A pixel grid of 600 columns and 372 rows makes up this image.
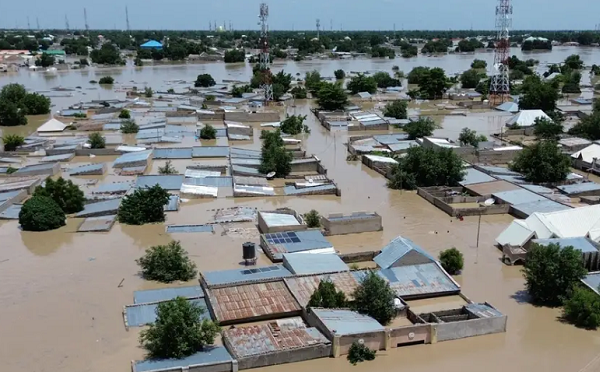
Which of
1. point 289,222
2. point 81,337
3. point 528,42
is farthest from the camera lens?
point 528,42

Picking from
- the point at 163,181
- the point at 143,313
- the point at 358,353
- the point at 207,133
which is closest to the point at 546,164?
the point at 358,353

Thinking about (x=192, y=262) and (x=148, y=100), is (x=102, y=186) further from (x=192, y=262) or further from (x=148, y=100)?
(x=148, y=100)

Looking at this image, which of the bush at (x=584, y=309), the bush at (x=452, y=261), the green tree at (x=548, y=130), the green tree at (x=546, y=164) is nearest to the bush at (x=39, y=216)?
the bush at (x=452, y=261)

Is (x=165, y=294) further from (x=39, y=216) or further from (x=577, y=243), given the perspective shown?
(x=577, y=243)

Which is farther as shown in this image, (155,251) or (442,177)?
(442,177)

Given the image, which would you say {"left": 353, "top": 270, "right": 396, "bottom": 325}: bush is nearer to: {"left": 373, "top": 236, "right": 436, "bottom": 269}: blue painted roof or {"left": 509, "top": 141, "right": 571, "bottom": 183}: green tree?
{"left": 373, "top": 236, "right": 436, "bottom": 269}: blue painted roof

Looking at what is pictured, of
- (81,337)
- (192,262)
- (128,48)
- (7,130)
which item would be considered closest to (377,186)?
(192,262)

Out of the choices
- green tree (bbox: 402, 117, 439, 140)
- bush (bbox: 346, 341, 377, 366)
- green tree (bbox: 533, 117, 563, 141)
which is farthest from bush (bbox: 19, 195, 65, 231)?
green tree (bbox: 533, 117, 563, 141)
